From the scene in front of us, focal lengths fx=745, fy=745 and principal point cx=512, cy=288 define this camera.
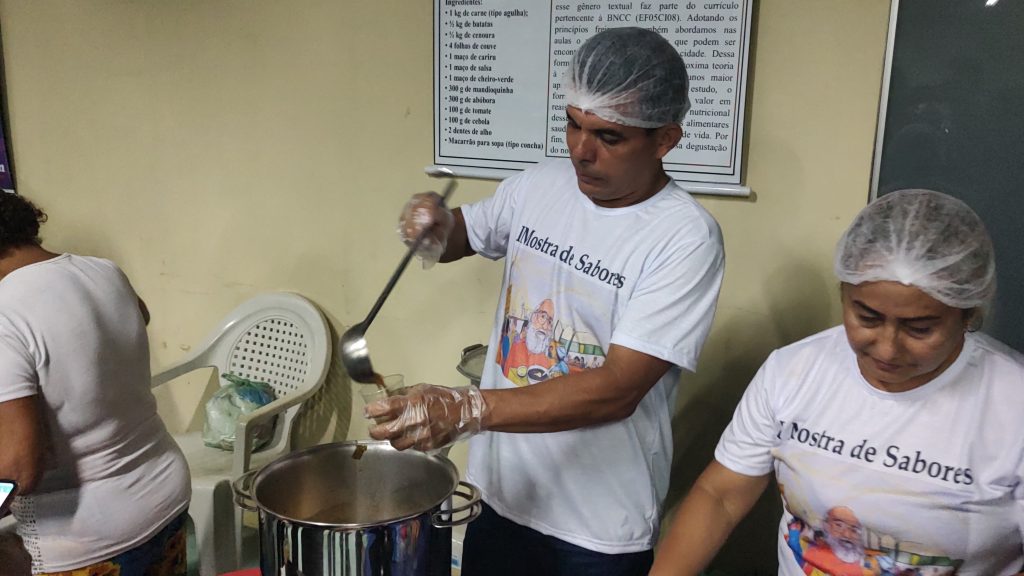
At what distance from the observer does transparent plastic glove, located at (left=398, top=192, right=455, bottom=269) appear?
1.42 m

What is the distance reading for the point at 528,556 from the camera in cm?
130

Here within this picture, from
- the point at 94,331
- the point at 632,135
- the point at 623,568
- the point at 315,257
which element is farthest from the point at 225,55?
the point at 623,568

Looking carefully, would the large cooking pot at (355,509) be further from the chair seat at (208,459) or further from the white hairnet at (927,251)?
the chair seat at (208,459)

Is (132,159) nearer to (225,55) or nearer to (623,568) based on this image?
(225,55)

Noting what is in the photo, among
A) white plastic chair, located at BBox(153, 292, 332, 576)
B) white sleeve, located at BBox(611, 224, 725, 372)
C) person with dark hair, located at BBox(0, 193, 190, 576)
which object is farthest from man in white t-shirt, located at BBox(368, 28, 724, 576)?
white plastic chair, located at BBox(153, 292, 332, 576)

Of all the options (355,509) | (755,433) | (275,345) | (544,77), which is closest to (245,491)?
(355,509)

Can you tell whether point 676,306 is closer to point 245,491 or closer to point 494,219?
point 494,219

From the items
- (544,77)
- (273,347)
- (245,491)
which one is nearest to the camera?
(245,491)

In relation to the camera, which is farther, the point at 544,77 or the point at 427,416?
the point at 544,77

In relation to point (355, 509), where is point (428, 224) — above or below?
above

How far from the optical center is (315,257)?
2463 mm

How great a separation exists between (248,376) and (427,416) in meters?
1.69

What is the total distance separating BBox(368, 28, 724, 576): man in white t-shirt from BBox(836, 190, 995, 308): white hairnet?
226 millimetres

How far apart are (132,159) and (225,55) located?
A: 0.58 metres
